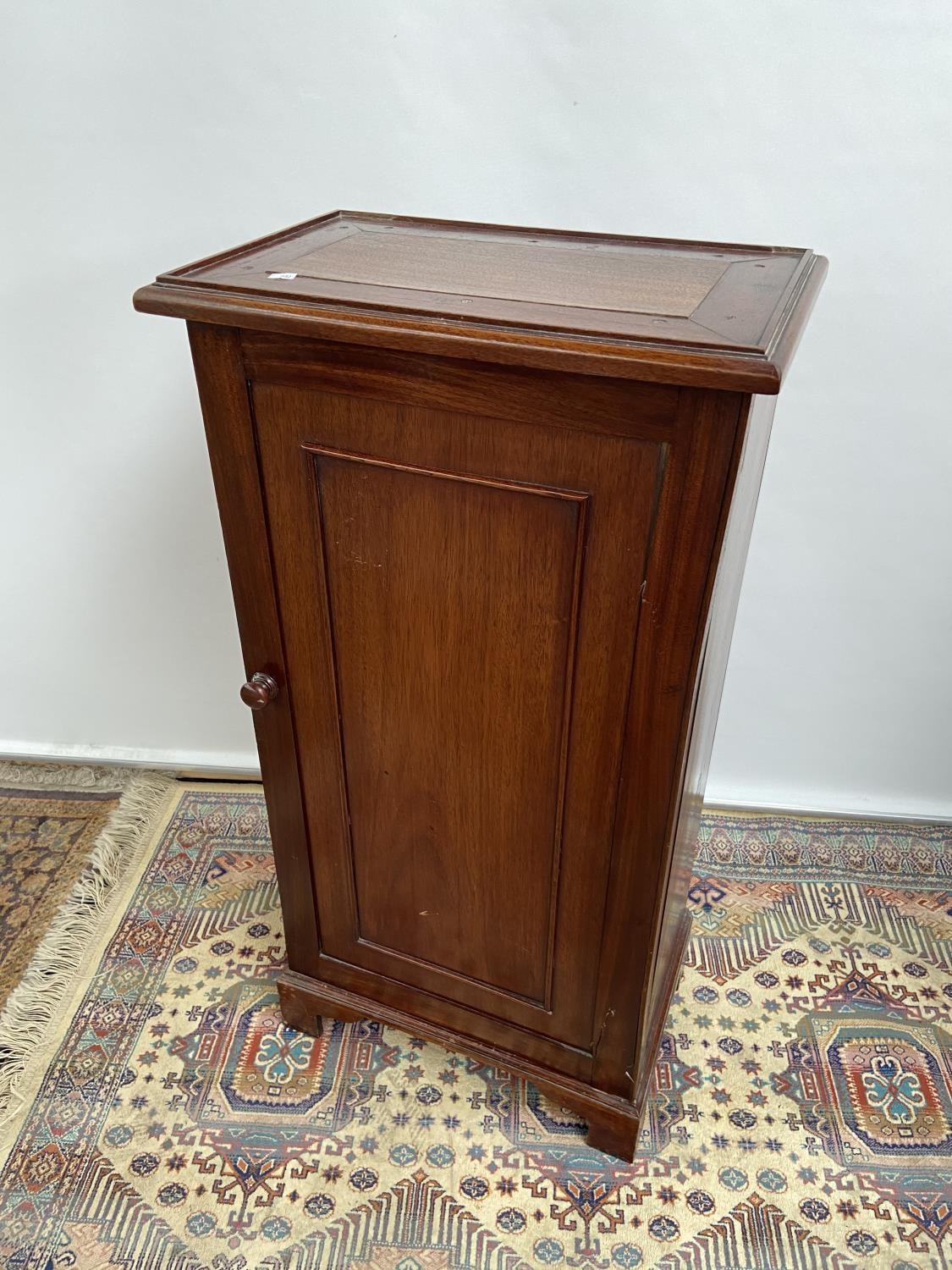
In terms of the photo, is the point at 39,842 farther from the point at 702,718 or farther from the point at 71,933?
the point at 702,718

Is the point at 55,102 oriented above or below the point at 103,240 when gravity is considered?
above

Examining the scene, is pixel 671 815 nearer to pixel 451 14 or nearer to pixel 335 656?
pixel 335 656

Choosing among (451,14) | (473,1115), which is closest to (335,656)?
(473,1115)

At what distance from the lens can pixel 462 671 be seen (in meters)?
0.94

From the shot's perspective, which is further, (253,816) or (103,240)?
(253,816)

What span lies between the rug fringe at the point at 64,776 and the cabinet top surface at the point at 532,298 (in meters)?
1.13

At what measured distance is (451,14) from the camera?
113cm

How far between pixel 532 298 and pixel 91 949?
1203 mm

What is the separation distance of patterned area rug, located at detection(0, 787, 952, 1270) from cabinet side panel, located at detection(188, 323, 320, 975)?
207mm

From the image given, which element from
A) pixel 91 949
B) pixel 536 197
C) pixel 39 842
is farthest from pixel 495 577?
pixel 39 842

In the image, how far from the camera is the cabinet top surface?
0.70 metres

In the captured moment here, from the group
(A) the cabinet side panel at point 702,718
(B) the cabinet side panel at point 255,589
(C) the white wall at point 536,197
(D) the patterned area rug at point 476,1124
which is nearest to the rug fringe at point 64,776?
(D) the patterned area rug at point 476,1124

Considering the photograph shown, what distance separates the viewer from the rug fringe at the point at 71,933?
133cm

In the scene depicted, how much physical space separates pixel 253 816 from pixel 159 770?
Answer: 231mm
